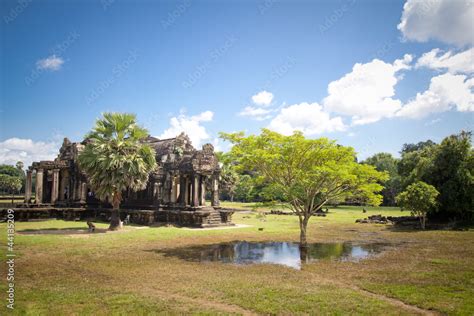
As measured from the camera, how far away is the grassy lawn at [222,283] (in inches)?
365

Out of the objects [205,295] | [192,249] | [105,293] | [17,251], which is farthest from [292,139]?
[17,251]

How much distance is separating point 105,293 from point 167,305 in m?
2.29

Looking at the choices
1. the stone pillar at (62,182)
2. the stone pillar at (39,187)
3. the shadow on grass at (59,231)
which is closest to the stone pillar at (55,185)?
the stone pillar at (39,187)

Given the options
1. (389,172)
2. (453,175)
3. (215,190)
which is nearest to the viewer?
(453,175)

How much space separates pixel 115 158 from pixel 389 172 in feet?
217

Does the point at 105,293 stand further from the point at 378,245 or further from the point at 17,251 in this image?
the point at 378,245

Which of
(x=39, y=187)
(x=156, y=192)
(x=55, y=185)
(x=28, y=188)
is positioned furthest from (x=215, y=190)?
(x=28, y=188)

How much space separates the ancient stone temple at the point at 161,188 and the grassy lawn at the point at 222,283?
11941 millimetres

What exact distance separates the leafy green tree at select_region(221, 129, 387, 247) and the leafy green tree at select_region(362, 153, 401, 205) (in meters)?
54.6

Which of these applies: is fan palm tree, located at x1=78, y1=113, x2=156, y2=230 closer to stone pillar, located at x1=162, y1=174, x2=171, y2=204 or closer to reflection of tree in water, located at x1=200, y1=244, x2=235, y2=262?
stone pillar, located at x1=162, y1=174, x2=171, y2=204

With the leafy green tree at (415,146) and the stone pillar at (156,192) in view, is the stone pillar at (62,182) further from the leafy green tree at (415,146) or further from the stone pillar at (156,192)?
the leafy green tree at (415,146)

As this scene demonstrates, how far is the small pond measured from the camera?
54.5ft

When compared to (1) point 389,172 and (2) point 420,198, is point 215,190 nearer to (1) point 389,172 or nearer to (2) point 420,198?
(2) point 420,198

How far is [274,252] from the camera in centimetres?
1909
